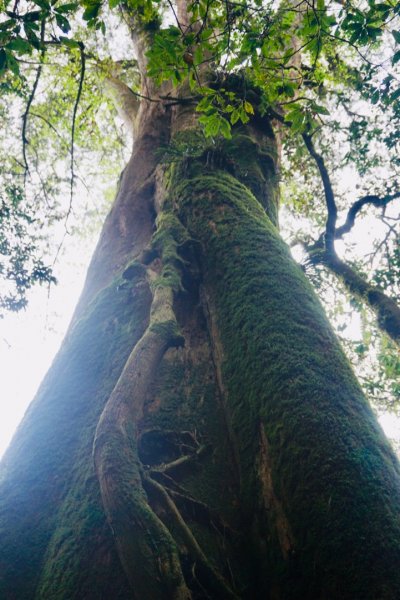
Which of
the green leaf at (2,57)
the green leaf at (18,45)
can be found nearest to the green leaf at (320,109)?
the green leaf at (18,45)

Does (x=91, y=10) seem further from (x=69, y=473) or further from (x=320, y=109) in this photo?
(x=69, y=473)

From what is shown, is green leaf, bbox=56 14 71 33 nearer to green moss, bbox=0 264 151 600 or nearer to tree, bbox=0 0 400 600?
tree, bbox=0 0 400 600

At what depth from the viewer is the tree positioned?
1.72 meters

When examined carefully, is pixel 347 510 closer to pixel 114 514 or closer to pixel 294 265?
pixel 114 514

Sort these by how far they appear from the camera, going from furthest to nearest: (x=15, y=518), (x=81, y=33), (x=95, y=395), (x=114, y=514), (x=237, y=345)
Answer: (x=81, y=33) < (x=95, y=395) < (x=237, y=345) < (x=15, y=518) < (x=114, y=514)

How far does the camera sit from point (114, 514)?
5.90ft

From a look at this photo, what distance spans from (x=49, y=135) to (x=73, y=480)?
37.0 feet

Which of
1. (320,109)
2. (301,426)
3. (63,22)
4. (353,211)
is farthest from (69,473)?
(353,211)

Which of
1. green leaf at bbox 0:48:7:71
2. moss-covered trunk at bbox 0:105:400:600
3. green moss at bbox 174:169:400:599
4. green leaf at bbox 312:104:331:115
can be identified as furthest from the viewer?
green leaf at bbox 312:104:331:115

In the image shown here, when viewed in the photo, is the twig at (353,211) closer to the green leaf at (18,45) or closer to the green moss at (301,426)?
the green moss at (301,426)

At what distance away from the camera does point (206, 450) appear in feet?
8.06

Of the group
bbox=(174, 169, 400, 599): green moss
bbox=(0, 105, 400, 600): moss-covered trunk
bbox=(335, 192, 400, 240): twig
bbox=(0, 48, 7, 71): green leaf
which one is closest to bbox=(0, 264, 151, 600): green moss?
bbox=(0, 105, 400, 600): moss-covered trunk

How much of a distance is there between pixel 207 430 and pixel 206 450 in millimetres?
160

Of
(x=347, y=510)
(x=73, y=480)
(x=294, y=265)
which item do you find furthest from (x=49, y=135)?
(x=347, y=510)
